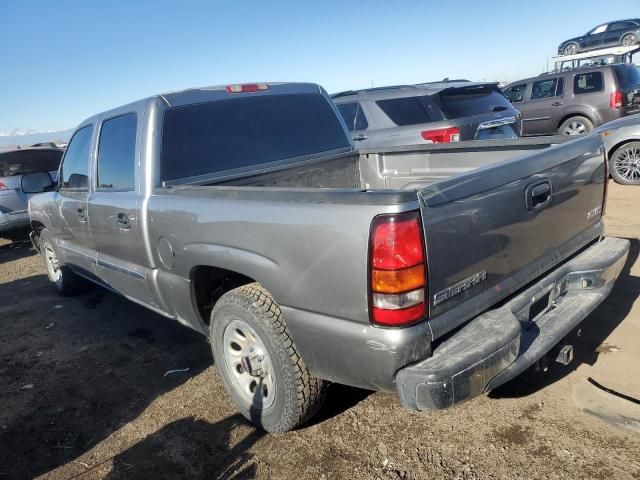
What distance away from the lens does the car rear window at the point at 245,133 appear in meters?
3.23

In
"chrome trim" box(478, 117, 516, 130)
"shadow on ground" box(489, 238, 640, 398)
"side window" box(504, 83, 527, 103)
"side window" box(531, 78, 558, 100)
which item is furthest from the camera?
"side window" box(504, 83, 527, 103)

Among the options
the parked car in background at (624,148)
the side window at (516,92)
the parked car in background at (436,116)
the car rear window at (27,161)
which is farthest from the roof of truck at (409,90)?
the car rear window at (27,161)

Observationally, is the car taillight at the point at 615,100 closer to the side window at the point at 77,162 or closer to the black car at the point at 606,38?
the black car at the point at 606,38

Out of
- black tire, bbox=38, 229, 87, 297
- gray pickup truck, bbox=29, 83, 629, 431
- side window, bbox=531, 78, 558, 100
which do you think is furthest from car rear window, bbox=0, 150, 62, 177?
side window, bbox=531, 78, 558, 100

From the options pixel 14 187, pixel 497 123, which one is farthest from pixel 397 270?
pixel 14 187

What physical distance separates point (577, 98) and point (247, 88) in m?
9.55

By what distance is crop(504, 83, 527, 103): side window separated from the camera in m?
11.9

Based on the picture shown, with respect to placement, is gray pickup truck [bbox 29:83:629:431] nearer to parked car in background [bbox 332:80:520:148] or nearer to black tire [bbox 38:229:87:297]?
black tire [bbox 38:229:87:297]

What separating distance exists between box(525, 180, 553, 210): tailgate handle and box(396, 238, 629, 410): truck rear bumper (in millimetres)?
425

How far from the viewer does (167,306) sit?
3.32 m

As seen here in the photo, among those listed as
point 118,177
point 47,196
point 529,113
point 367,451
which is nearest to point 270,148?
point 118,177

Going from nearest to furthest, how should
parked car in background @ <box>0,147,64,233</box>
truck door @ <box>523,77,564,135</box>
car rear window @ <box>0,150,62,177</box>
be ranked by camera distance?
1. parked car in background @ <box>0,147,64,233</box>
2. car rear window @ <box>0,150,62,177</box>
3. truck door @ <box>523,77,564,135</box>

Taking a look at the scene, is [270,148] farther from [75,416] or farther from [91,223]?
[75,416]

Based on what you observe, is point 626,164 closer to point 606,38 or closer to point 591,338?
point 591,338
